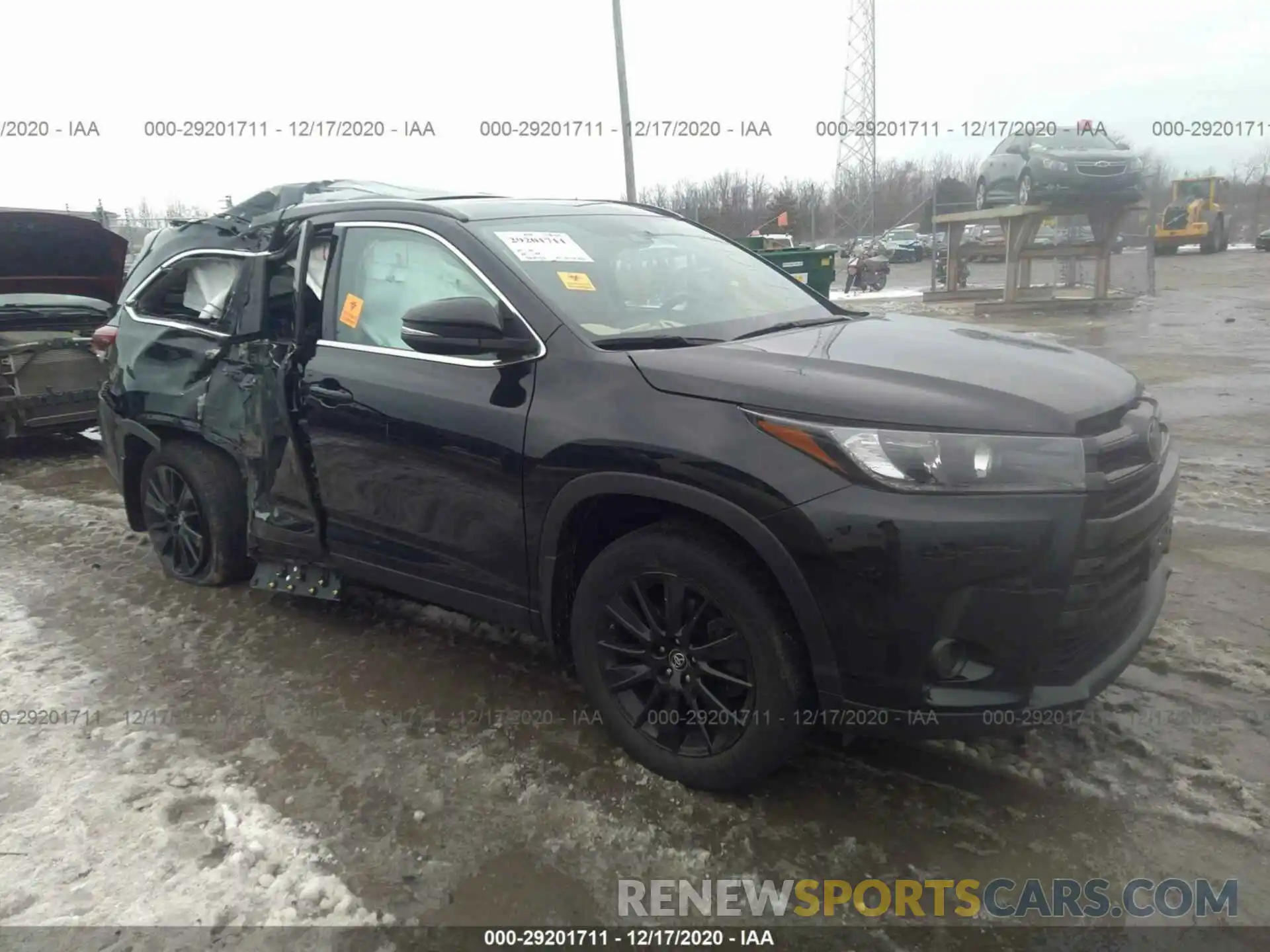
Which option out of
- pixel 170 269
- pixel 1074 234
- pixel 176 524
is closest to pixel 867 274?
pixel 1074 234

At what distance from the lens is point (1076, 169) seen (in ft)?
49.9

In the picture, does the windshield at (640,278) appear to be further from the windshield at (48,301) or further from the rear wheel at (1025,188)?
the rear wheel at (1025,188)

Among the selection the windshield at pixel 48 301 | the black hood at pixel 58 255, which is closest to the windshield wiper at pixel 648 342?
the windshield at pixel 48 301

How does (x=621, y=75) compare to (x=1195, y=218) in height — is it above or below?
above

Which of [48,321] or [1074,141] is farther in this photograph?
[1074,141]

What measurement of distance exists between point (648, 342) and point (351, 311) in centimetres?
135

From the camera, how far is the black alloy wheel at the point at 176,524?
451cm

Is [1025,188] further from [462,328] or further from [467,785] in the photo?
[467,785]

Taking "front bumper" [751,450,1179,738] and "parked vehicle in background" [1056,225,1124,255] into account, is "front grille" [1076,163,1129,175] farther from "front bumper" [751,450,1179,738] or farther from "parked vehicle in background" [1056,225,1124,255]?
"front bumper" [751,450,1179,738]

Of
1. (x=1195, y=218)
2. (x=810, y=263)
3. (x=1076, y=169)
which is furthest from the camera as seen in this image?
(x=1195, y=218)

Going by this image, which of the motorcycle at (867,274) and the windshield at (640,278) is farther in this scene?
the motorcycle at (867,274)

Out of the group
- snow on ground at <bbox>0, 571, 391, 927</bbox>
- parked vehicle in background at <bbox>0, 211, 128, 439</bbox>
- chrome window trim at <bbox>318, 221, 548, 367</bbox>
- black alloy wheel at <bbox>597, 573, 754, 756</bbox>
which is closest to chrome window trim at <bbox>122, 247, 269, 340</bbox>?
chrome window trim at <bbox>318, 221, 548, 367</bbox>

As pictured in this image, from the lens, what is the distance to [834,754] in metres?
3.05

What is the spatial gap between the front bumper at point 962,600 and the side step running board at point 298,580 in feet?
7.35
